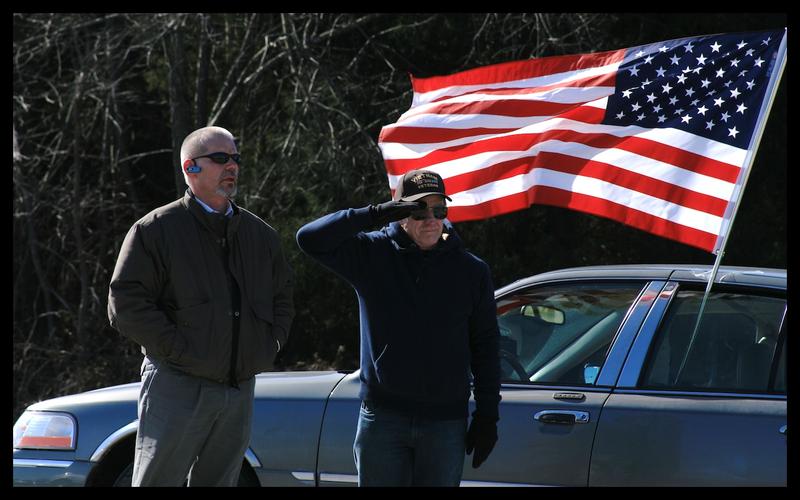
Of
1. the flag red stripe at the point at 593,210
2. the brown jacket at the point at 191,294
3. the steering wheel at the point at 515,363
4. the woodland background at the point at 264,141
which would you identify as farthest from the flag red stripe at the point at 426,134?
the woodland background at the point at 264,141

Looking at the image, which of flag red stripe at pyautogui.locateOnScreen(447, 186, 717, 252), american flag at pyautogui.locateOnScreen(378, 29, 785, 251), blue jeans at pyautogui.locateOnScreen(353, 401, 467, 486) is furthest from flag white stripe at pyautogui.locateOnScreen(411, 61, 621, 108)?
blue jeans at pyautogui.locateOnScreen(353, 401, 467, 486)

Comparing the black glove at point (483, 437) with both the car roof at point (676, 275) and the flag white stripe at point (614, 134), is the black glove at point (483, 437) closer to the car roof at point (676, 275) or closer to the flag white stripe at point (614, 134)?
the car roof at point (676, 275)

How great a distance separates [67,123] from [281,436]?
708 cm

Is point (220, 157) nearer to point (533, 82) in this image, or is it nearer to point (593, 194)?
point (593, 194)

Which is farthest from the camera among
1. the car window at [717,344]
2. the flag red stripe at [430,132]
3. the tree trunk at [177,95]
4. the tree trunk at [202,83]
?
A: the tree trunk at [202,83]

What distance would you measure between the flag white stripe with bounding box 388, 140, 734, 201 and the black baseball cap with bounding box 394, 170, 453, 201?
835 millimetres

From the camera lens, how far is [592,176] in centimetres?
535

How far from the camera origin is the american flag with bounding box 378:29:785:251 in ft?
16.8

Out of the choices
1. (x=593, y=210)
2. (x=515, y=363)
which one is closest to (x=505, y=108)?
Answer: (x=593, y=210)

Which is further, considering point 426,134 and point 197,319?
point 426,134

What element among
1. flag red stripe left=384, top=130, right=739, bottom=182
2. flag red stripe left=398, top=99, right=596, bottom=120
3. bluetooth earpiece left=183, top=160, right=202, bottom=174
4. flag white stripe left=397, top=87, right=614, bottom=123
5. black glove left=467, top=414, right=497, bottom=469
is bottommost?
black glove left=467, top=414, right=497, bottom=469

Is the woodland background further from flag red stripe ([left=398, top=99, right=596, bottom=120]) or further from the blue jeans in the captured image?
the blue jeans

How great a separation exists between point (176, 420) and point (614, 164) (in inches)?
102

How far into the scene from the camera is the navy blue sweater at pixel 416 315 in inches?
154
